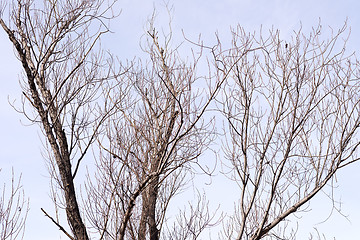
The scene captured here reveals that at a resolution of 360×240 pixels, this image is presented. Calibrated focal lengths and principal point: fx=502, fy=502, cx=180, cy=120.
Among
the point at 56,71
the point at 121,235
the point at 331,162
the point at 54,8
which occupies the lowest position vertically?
the point at 121,235

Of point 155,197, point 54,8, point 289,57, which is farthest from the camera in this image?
point 155,197

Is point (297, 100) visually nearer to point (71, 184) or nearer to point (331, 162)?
point (331, 162)

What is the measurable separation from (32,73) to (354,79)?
4035mm

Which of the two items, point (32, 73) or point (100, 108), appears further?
point (100, 108)

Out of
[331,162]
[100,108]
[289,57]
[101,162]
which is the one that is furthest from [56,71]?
[331,162]

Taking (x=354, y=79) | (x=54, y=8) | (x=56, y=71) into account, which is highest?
(x=54, y=8)

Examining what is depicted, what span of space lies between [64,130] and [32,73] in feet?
2.71

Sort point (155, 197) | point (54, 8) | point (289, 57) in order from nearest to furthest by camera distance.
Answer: point (289, 57) < point (54, 8) < point (155, 197)

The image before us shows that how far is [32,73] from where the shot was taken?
20.5 feet

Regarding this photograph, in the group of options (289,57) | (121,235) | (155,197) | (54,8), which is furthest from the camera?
(155,197)

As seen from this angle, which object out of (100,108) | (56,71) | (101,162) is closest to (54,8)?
(56,71)

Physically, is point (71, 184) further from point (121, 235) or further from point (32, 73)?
point (32, 73)

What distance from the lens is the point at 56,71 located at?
21.1ft

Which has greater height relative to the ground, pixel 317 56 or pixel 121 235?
pixel 317 56
